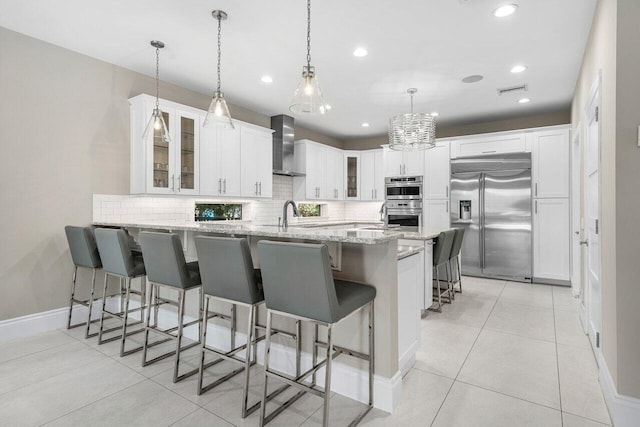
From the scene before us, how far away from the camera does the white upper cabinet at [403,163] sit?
6.16m

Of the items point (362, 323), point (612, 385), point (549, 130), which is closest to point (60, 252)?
point (362, 323)

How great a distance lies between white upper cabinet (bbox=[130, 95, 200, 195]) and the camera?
12.1 ft

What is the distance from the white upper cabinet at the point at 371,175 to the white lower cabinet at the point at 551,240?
113 inches

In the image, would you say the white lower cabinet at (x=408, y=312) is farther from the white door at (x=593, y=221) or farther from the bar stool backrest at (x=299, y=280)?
the white door at (x=593, y=221)

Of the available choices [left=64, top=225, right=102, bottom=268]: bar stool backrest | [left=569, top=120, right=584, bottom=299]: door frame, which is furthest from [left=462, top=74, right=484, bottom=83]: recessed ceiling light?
[left=64, top=225, right=102, bottom=268]: bar stool backrest

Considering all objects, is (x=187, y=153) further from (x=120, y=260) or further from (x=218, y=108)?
(x=120, y=260)

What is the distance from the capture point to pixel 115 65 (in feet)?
12.2

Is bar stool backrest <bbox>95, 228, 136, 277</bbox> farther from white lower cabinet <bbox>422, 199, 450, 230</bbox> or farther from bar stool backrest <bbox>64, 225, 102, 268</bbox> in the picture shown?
white lower cabinet <bbox>422, 199, 450, 230</bbox>

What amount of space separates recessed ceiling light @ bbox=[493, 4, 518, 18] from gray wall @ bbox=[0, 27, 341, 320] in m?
3.79

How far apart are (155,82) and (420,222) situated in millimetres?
4699


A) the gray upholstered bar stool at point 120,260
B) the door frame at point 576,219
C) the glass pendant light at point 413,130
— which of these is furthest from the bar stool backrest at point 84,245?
the door frame at point 576,219

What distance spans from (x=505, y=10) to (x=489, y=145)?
3183 millimetres

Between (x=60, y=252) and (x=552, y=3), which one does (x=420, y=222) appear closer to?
(x=552, y=3)

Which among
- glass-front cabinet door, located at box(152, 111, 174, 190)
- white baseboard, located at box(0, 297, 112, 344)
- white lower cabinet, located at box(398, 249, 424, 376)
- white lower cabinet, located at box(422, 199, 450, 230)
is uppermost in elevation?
glass-front cabinet door, located at box(152, 111, 174, 190)
